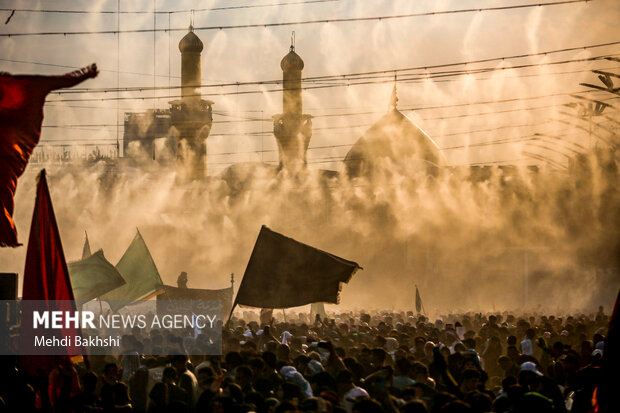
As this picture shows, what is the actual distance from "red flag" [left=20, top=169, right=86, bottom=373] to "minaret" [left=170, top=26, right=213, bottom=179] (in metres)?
46.5

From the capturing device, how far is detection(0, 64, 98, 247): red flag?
13492 mm

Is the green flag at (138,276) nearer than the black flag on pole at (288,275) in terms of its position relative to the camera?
No

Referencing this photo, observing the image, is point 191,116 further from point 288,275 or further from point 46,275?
point 46,275

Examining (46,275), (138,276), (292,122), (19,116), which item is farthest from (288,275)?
(292,122)

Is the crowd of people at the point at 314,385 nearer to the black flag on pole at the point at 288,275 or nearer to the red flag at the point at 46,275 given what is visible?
the red flag at the point at 46,275

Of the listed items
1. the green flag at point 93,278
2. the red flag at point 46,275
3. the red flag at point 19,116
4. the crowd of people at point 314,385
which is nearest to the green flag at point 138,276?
the green flag at point 93,278

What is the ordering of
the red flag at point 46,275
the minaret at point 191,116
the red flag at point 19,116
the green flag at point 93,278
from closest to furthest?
1. the red flag at point 46,275
2. the red flag at point 19,116
3. the green flag at point 93,278
4. the minaret at point 191,116

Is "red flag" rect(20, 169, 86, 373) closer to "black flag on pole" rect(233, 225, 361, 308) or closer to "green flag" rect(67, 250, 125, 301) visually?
"black flag on pole" rect(233, 225, 361, 308)

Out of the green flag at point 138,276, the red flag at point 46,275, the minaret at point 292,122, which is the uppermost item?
the minaret at point 292,122

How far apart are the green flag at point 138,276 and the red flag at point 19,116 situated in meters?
11.3

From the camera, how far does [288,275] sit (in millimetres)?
17469

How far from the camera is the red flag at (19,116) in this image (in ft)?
44.3

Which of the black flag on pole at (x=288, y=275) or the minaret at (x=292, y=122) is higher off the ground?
the minaret at (x=292, y=122)

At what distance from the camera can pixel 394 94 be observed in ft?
233
